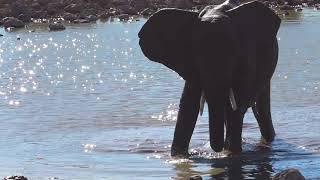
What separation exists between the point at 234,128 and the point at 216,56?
4.43ft

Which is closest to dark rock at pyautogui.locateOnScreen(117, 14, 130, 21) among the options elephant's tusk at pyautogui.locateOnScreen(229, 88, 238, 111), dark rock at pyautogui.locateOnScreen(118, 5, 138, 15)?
dark rock at pyautogui.locateOnScreen(118, 5, 138, 15)

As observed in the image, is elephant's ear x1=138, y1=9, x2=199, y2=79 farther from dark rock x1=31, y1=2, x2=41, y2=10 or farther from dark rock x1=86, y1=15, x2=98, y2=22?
dark rock x1=31, y1=2, x2=41, y2=10

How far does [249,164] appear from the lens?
33.2ft

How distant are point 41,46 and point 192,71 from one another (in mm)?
19296

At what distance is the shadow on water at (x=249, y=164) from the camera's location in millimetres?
9578

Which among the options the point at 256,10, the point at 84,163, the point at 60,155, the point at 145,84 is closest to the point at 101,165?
the point at 84,163

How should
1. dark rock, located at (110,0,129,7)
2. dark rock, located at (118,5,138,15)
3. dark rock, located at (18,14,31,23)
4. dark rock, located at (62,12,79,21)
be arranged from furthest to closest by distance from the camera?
dark rock, located at (110,0,129,7), dark rock, located at (118,5,138,15), dark rock, located at (62,12,79,21), dark rock, located at (18,14,31,23)

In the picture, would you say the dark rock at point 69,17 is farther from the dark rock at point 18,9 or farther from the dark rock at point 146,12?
the dark rock at point 146,12

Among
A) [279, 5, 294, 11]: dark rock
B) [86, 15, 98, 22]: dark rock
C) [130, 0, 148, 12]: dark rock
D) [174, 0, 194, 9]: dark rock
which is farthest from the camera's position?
[174, 0, 194, 9]: dark rock

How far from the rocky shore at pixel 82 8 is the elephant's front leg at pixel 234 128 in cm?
2531

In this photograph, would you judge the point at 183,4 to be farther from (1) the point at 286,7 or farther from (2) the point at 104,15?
(2) the point at 104,15

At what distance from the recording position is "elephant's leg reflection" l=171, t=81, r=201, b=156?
1040 centimetres

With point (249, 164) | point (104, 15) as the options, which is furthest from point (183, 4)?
point (249, 164)

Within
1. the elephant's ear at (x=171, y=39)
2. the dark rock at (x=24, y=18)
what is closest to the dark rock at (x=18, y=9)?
the dark rock at (x=24, y=18)
